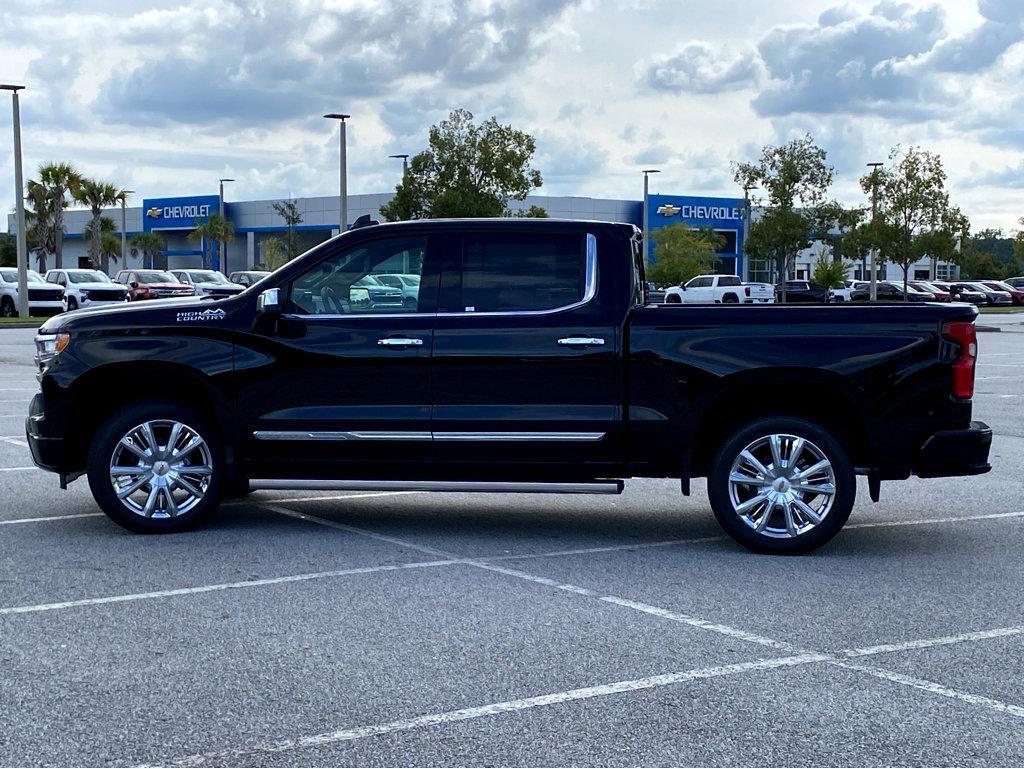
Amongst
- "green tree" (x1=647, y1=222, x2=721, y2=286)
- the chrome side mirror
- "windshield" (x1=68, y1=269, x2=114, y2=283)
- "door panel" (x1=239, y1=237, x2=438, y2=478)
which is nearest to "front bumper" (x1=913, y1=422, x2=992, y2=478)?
"door panel" (x1=239, y1=237, x2=438, y2=478)

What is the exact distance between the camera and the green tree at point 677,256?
70.8 metres

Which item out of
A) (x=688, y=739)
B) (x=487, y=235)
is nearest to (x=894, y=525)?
(x=487, y=235)

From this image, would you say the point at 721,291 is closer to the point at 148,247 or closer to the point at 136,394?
the point at 136,394

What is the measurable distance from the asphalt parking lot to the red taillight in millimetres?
985

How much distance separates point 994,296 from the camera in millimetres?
75438

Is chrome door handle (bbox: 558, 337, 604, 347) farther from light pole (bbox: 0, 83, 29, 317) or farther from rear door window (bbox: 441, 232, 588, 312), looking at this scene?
light pole (bbox: 0, 83, 29, 317)

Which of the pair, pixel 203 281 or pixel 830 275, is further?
pixel 830 275

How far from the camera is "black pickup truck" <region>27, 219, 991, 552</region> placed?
7.84 m

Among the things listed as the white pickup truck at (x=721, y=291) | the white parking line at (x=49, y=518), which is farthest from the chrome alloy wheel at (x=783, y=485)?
the white pickup truck at (x=721, y=291)

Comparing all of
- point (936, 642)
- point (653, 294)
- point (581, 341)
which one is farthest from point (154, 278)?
point (936, 642)

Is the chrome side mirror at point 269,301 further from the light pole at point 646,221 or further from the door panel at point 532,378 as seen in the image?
the light pole at point 646,221

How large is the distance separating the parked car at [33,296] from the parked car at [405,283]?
1560 inches

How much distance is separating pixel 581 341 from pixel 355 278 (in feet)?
4.82

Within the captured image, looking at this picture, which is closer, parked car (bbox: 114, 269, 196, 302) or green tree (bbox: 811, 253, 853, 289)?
parked car (bbox: 114, 269, 196, 302)
